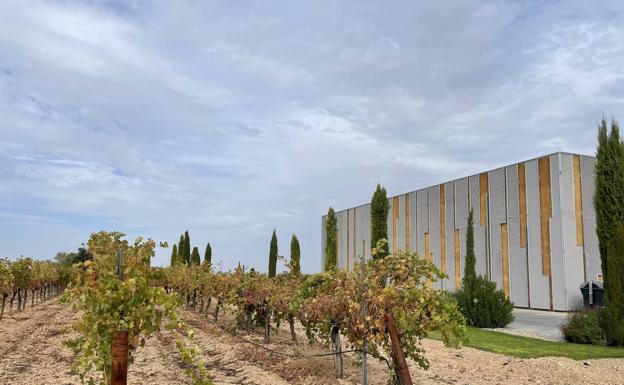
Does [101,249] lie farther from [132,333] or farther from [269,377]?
[269,377]

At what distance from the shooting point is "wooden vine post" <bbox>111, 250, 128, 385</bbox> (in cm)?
338

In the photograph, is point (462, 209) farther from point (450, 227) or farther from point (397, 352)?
point (397, 352)

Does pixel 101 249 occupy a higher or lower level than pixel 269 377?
higher

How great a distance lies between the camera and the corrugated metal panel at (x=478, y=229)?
25641 mm

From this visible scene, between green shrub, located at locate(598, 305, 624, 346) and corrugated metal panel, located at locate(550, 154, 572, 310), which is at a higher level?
corrugated metal panel, located at locate(550, 154, 572, 310)

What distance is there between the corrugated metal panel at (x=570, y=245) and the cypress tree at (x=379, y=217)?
7338mm

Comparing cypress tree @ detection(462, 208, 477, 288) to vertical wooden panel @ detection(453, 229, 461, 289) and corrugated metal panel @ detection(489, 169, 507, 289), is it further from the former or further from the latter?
vertical wooden panel @ detection(453, 229, 461, 289)

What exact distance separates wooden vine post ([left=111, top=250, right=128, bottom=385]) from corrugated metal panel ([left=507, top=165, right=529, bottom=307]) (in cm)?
2230

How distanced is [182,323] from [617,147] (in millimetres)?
11550

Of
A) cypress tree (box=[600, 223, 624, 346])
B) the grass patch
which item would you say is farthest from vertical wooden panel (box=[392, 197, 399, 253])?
cypress tree (box=[600, 223, 624, 346])

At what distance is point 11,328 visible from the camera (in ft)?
45.9

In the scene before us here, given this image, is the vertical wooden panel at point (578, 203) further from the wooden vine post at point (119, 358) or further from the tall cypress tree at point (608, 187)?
the wooden vine post at point (119, 358)

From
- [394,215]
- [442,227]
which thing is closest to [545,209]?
[442,227]

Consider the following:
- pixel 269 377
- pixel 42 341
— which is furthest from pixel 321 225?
pixel 269 377
